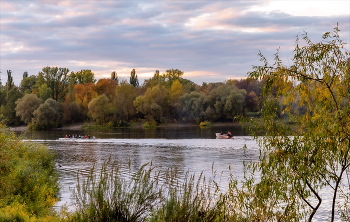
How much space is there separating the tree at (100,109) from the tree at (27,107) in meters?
14.4

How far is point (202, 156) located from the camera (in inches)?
1818

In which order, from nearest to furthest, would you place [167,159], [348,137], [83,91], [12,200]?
1. [348,137]
2. [12,200]
3. [167,159]
4. [83,91]

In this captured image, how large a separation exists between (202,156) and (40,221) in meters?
33.9

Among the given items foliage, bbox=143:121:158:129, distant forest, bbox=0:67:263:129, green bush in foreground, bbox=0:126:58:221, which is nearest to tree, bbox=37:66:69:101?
distant forest, bbox=0:67:263:129

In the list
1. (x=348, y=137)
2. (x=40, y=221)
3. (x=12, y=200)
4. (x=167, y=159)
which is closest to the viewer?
(x=348, y=137)

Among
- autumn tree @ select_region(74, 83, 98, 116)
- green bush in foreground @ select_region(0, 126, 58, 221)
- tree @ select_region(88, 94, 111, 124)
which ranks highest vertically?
autumn tree @ select_region(74, 83, 98, 116)

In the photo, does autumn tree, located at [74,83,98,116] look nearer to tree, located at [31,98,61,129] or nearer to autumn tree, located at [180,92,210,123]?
tree, located at [31,98,61,129]

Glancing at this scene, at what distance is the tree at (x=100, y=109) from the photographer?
10969 centimetres

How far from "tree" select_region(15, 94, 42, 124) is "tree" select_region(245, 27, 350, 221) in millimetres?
104899

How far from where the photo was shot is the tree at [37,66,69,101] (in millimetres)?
127312

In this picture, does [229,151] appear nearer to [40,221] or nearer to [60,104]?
[40,221]

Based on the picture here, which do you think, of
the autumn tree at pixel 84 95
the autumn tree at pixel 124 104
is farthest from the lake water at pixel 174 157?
the autumn tree at pixel 84 95

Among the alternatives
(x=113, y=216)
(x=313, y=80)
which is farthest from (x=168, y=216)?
(x=313, y=80)

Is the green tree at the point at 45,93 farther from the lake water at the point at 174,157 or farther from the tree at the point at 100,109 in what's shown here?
the lake water at the point at 174,157
